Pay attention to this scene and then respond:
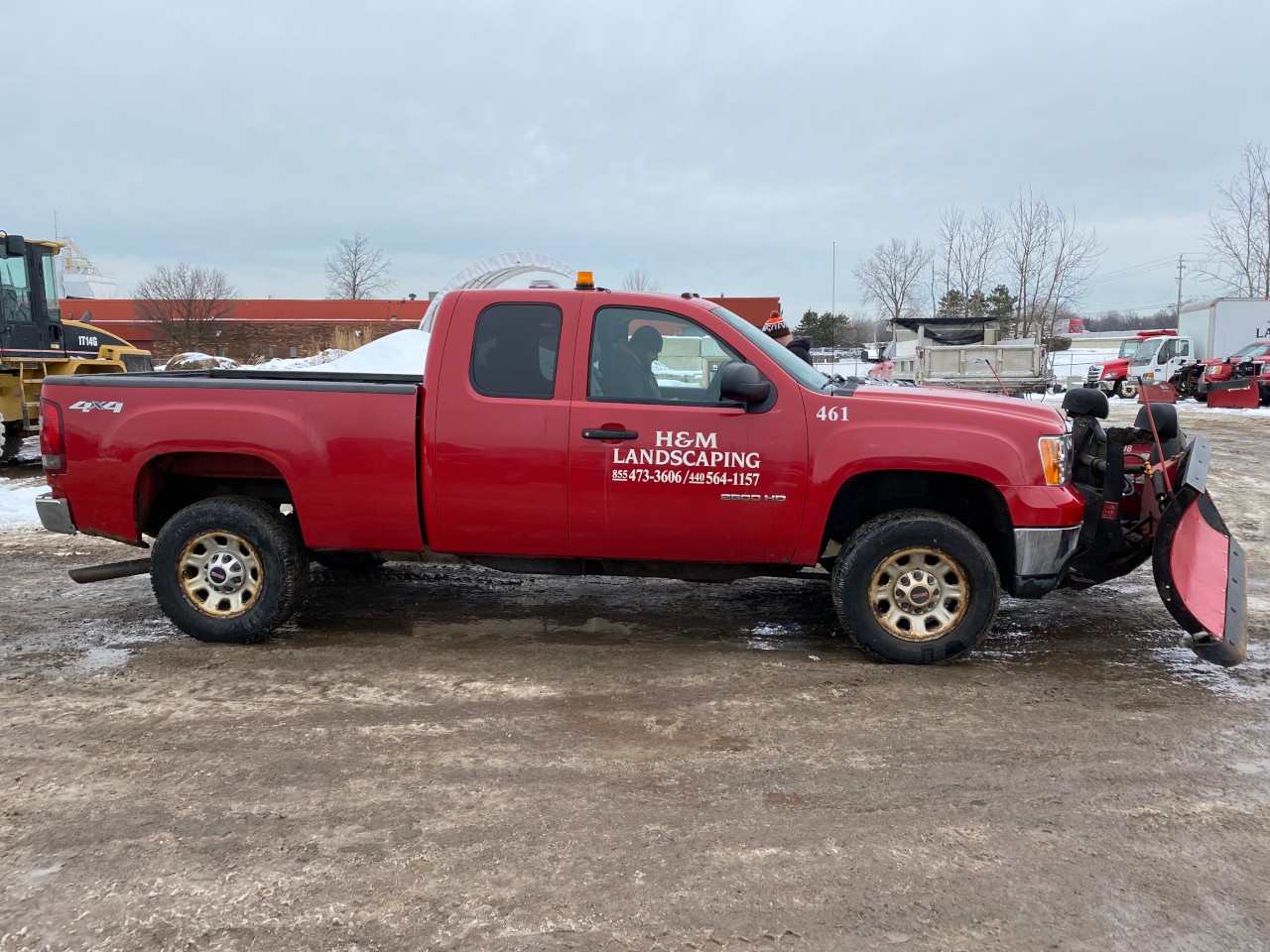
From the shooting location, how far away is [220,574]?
5.12 meters

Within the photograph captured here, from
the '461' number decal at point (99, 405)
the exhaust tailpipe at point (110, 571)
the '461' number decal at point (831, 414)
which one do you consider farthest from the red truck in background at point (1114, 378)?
the '461' number decal at point (99, 405)

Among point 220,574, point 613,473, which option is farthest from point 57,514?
point 613,473

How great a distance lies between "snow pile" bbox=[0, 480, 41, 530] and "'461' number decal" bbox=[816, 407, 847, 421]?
7.93 metres

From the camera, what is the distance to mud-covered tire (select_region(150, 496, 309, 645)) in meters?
5.09

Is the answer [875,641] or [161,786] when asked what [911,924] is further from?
[161,786]

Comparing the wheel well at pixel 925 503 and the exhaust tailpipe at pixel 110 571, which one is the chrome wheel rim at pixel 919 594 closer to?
the wheel well at pixel 925 503

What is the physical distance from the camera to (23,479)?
11.8 m

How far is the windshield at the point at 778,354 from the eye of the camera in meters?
4.85

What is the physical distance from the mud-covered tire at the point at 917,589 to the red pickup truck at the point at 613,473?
0.04ft

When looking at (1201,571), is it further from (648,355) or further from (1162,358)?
(1162,358)

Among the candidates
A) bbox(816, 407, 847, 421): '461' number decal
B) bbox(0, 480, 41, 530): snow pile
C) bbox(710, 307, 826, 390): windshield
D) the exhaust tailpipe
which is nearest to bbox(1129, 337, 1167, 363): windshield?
bbox(710, 307, 826, 390): windshield

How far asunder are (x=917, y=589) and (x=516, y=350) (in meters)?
2.47

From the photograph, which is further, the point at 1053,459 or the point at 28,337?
the point at 28,337

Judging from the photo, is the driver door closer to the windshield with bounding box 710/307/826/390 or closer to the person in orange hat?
the windshield with bounding box 710/307/826/390
